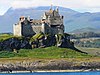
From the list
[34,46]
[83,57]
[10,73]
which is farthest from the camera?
[34,46]

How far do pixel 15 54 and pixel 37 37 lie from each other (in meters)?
6.69

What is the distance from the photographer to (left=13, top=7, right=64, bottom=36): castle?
120 metres

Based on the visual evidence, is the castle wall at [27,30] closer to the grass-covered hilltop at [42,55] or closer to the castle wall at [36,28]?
the castle wall at [36,28]

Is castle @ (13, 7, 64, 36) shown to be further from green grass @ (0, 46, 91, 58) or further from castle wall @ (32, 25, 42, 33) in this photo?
green grass @ (0, 46, 91, 58)

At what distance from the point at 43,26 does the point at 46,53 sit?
6.38 m

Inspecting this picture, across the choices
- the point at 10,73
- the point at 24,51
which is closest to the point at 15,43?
the point at 24,51

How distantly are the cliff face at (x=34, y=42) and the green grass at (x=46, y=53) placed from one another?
163 cm

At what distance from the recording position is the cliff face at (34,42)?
11725 cm

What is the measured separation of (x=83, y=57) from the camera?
112 meters

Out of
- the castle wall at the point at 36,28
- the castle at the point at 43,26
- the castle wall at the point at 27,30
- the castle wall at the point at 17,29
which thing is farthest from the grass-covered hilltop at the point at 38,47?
the castle wall at the point at 17,29

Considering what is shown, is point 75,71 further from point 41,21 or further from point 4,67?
point 41,21

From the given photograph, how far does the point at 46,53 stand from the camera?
379 feet

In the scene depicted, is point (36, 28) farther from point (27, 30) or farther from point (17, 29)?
point (17, 29)

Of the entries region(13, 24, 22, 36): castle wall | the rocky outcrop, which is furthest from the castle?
the rocky outcrop
